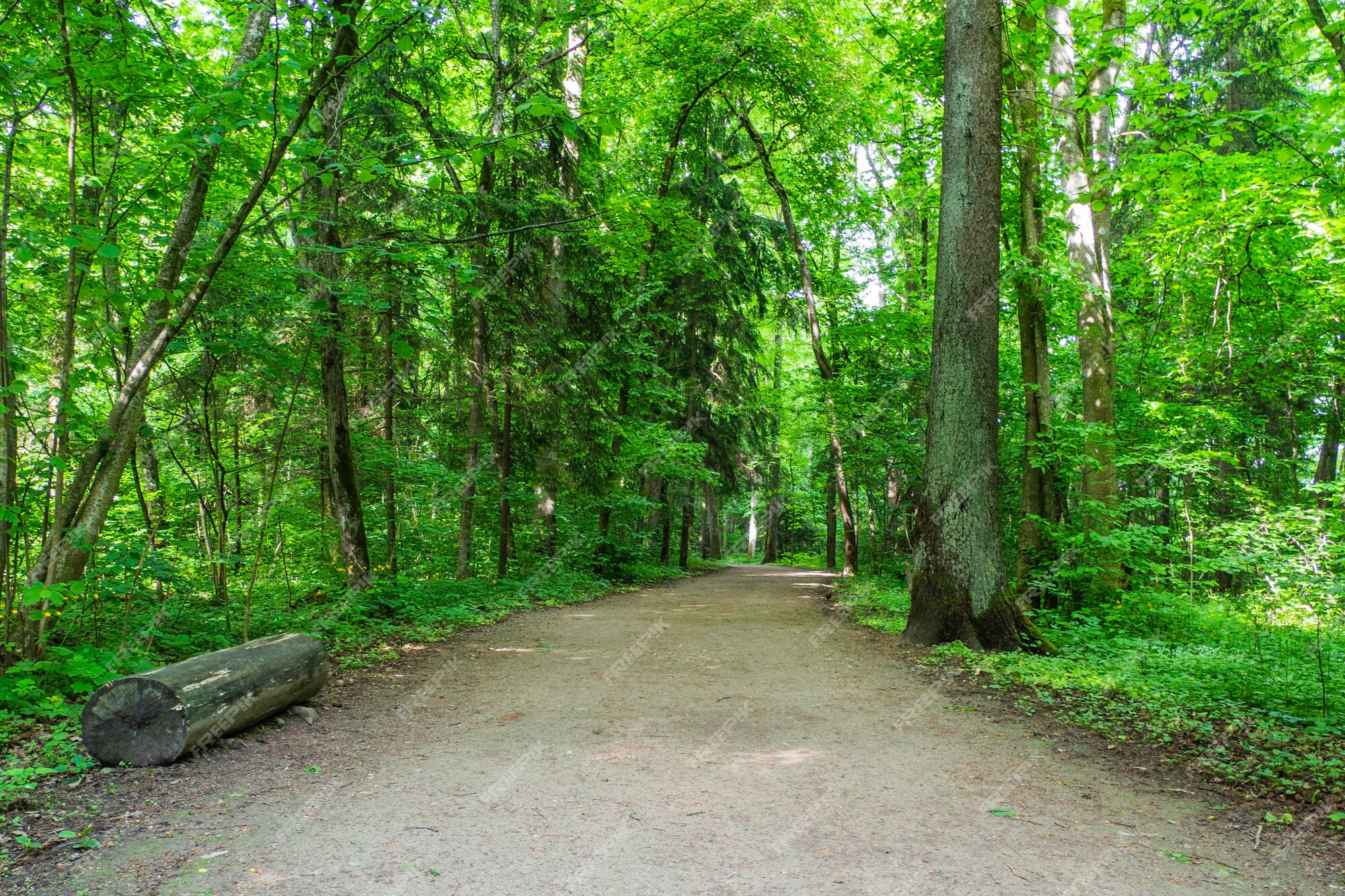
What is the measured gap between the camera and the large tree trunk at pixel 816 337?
16.6 metres

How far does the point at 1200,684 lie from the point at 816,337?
1270 centimetres

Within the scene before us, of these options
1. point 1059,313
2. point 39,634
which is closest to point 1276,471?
point 1059,313

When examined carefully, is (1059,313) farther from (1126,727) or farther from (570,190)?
(570,190)

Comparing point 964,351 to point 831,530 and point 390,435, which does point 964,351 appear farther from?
point 831,530

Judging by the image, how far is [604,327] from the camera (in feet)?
48.7

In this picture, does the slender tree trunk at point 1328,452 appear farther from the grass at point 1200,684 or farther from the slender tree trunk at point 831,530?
the slender tree trunk at point 831,530

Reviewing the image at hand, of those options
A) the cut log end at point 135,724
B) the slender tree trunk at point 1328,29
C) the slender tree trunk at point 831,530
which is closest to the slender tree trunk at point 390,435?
the cut log end at point 135,724

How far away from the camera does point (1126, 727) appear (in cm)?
485

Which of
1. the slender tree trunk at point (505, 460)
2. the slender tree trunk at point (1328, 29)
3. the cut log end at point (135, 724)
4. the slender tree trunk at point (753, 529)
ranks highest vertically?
the slender tree trunk at point (1328, 29)

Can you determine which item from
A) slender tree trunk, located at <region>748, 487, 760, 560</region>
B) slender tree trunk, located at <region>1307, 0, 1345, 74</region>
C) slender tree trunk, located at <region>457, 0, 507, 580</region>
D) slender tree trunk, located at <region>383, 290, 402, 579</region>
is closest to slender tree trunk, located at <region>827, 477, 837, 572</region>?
slender tree trunk, located at <region>748, 487, 760, 560</region>

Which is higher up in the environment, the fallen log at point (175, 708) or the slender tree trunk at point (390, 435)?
the slender tree trunk at point (390, 435)

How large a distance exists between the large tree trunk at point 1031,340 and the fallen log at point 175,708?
8.62 m

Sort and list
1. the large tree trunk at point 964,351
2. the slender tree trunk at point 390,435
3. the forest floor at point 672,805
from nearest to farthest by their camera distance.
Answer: the forest floor at point 672,805, the large tree trunk at point 964,351, the slender tree trunk at point 390,435

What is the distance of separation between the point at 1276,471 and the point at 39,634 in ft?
66.5
